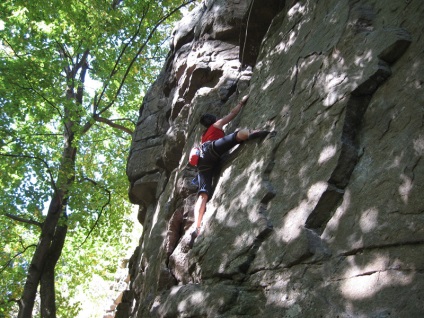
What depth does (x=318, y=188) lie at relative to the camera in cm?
445

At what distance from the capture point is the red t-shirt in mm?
7316

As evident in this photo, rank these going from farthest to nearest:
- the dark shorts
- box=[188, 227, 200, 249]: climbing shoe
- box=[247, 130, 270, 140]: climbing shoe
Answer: the dark shorts → box=[188, 227, 200, 249]: climbing shoe → box=[247, 130, 270, 140]: climbing shoe

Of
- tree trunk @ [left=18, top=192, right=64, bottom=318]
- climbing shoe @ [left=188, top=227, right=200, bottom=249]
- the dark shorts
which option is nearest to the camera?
climbing shoe @ [left=188, top=227, right=200, bottom=249]

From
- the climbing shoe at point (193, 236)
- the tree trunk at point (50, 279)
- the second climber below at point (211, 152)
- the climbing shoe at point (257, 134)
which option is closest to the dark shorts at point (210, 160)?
the second climber below at point (211, 152)

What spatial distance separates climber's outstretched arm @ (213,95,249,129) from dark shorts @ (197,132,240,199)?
54 centimetres

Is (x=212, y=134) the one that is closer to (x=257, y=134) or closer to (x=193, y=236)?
(x=257, y=134)

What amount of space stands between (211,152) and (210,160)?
0.14m

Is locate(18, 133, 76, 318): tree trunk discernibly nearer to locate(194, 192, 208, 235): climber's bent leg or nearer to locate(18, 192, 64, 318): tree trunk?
locate(18, 192, 64, 318): tree trunk

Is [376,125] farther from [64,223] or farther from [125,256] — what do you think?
[125,256]

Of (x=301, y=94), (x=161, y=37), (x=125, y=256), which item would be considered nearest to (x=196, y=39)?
(x=301, y=94)

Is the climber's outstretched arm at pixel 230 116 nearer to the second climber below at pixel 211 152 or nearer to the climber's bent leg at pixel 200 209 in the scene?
the second climber below at pixel 211 152

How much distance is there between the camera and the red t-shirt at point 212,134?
7.32 meters

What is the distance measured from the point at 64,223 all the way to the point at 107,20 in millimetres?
7496

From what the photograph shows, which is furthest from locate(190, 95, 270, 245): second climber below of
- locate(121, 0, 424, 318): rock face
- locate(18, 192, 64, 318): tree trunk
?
locate(18, 192, 64, 318): tree trunk
